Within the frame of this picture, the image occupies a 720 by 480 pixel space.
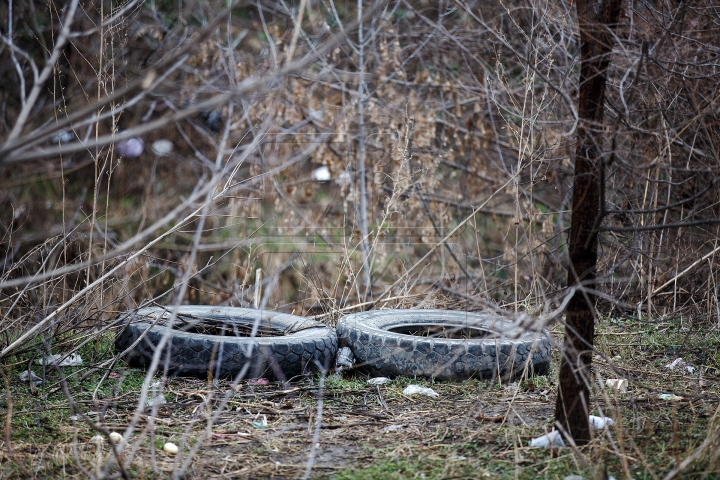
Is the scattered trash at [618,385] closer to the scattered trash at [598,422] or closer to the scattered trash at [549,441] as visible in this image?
the scattered trash at [598,422]

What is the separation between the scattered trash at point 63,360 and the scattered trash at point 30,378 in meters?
0.08

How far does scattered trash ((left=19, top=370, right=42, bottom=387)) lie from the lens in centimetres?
317

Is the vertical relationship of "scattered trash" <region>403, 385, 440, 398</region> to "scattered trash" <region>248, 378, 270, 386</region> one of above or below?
above

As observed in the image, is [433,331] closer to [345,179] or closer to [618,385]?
[618,385]

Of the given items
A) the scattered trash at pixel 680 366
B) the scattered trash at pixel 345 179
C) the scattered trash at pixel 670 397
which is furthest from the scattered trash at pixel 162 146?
the scattered trash at pixel 670 397

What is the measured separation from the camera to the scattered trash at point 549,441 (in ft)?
7.89

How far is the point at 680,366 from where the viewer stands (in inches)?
144

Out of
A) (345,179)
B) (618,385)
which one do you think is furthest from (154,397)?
(345,179)

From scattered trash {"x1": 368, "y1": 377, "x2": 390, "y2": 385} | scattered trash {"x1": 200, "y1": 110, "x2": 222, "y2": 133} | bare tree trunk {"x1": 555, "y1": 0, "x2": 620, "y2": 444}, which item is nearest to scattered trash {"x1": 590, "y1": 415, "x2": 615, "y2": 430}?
bare tree trunk {"x1": 555, "y1": 0, "x2": 620, "y2": 444}

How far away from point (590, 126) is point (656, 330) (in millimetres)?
2565

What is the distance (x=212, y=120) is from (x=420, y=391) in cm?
831

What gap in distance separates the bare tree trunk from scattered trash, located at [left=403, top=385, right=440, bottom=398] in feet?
2.93

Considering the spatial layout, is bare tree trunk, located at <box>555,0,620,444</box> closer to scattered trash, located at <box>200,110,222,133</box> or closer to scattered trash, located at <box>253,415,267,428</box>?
scattered trash, located at <box>253,415,267,428</box>

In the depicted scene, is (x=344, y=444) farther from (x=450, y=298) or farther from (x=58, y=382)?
(x=450, y=298)
